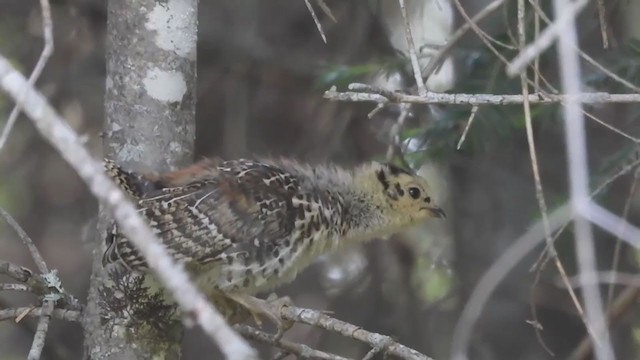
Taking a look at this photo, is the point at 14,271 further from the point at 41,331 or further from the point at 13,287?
the point at 41,331

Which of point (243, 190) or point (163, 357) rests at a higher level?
point (243, 190)

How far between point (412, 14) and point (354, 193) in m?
1.37

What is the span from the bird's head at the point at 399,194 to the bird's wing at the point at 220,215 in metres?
0.57

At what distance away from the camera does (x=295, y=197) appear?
380 centimetres

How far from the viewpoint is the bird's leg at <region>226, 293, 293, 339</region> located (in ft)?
11.4

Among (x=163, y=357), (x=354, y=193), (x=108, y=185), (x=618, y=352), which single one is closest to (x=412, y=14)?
(x=354, y=193)

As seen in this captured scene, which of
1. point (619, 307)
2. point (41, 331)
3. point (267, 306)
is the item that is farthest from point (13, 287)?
point (619, 307)

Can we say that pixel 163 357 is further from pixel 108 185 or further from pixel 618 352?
pixel 618 352

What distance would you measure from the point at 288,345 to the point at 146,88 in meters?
0.87

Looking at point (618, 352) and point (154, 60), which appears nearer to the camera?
point (154, 60)

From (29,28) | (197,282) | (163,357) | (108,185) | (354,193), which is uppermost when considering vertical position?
(29,28)

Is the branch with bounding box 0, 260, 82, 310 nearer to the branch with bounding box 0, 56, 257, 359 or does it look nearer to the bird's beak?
the branch with bounding box 0, 56, 257, 359

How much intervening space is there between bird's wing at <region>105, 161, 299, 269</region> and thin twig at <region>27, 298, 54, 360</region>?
0.23 m

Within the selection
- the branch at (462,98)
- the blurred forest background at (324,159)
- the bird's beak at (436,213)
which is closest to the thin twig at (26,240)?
the branch at (462,98)
